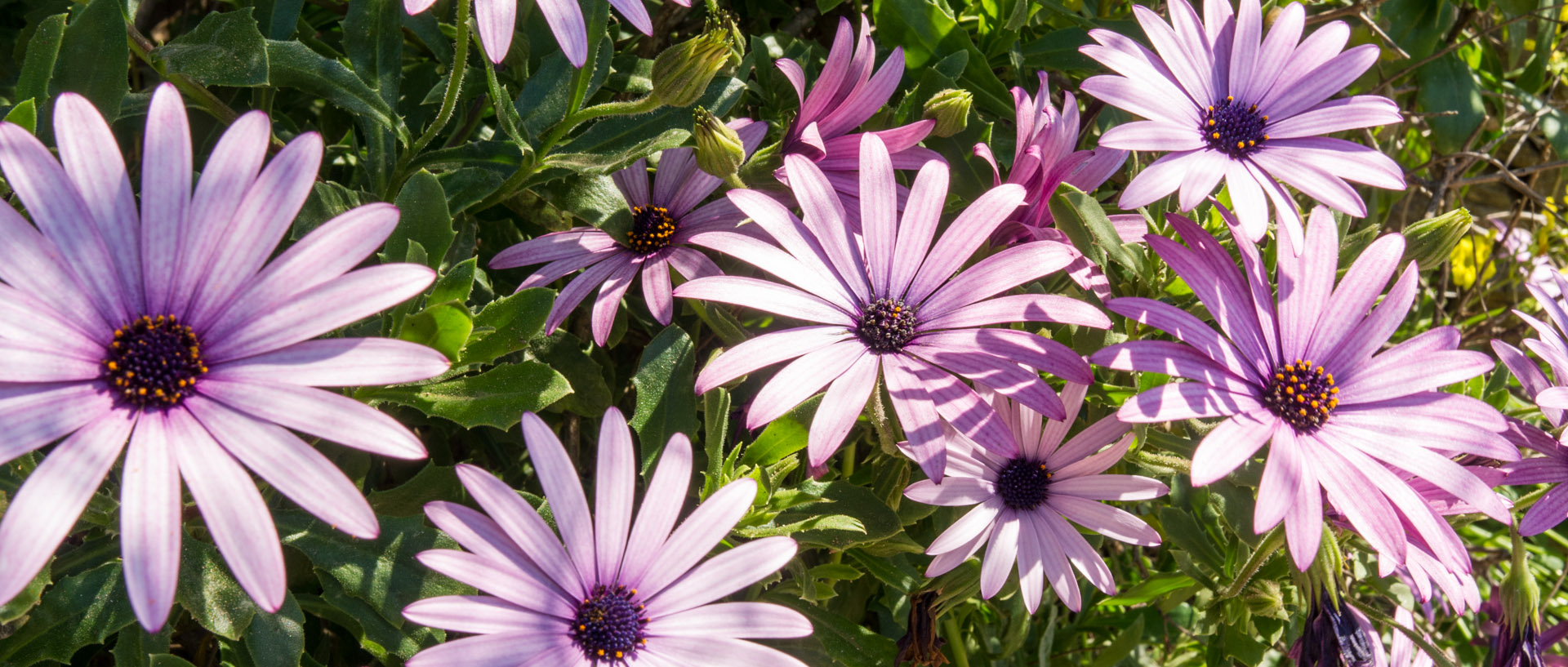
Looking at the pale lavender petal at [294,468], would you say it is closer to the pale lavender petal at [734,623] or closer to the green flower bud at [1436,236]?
the pale lavender petal at [734,623]

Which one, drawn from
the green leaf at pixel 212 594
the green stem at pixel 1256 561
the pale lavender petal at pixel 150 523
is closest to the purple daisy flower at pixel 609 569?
the pale lavender petal at pixel 150 523

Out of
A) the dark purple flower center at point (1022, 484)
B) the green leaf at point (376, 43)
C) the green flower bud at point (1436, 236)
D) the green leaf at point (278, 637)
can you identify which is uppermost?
the green leaf at point (376, 43)

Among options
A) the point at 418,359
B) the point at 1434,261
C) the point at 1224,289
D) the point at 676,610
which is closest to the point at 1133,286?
the point at 1224,289

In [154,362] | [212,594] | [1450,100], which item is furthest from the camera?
[1450,100]

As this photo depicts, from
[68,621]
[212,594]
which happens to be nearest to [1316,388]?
[212,594]

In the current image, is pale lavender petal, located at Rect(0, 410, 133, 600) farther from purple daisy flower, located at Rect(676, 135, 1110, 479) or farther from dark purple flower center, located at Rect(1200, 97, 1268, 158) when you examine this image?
dark purple flower center, located at Rect(1200, 97, 1268, 158)

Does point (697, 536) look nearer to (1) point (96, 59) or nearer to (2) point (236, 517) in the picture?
(2) point (236, 517)
